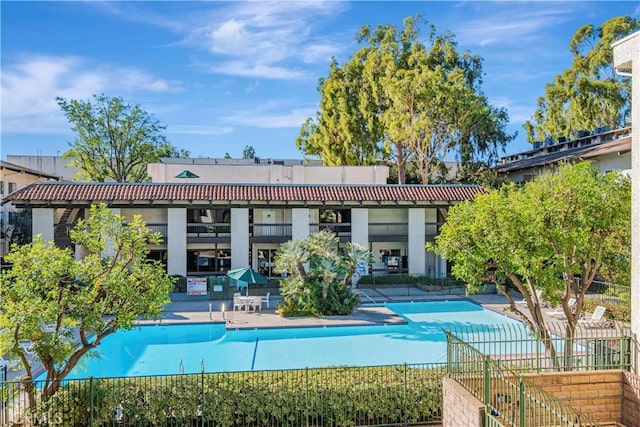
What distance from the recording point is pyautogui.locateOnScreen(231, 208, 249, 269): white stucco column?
29.3 meters

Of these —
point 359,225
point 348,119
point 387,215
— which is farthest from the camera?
point 348,119

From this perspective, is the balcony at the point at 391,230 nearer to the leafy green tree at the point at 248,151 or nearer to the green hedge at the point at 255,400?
the green hedge at the point at 255,400

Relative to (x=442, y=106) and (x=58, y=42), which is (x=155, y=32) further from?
(x=442, y=106)

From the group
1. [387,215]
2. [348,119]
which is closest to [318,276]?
[387,215]

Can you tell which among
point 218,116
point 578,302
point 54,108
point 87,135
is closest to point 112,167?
point 87,135

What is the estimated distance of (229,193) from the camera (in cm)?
2877

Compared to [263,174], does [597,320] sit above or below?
below

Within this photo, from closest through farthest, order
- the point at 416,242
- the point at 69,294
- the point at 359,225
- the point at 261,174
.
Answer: the point at 69,294 → the point at 359,225 → the point at 416,242 → the point at 261,174

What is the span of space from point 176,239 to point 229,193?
403 centimetres

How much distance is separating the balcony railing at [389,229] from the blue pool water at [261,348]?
10.4 m

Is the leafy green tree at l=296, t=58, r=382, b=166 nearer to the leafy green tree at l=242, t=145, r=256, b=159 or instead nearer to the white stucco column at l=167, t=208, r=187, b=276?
the white stucco column at l=167, t=208, r=187, b=276

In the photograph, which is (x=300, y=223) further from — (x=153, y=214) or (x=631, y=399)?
(x=631, y=399)

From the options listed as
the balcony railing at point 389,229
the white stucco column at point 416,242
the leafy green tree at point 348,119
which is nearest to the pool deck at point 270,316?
the white stucco column at point 416,242

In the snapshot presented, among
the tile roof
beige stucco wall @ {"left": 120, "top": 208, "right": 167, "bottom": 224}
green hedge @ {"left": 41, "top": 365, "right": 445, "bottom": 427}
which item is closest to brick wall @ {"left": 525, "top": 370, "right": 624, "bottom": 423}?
green hedge @ {"left": 41, "top": 365, "right": 445, "bottom": 427}
